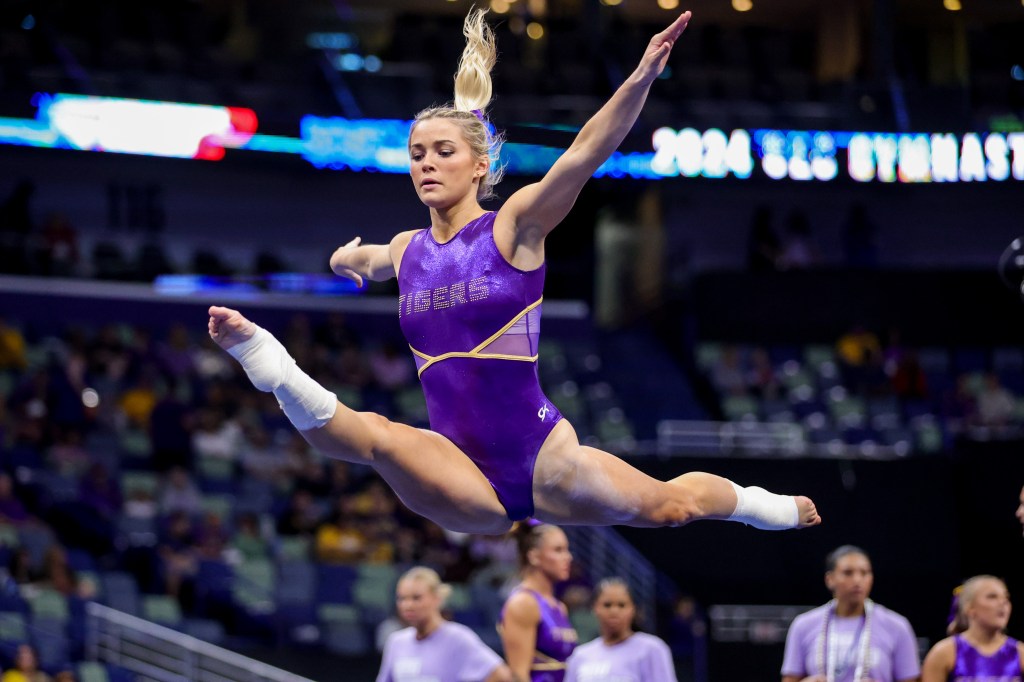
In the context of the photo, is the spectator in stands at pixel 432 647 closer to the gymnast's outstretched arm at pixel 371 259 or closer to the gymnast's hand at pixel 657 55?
the gymnast's outstretched arm at pixel 371 259

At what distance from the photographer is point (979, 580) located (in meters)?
6.88

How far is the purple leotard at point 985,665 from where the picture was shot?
6.76 meters

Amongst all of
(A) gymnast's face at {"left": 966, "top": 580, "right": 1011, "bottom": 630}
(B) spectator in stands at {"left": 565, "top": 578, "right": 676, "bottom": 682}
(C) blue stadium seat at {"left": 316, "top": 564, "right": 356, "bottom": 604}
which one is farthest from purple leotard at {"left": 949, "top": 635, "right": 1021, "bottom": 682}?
(C) blue stadium seat at {"left": 316, "top": 564, "right": 356, "bottom": 604}

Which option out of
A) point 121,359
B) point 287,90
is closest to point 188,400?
point 121,359

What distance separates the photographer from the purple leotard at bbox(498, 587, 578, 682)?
7184mm

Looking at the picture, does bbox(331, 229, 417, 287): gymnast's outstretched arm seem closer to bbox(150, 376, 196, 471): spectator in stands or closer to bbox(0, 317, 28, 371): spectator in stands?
bbox(150, 376, 196, 471): spectator in stands

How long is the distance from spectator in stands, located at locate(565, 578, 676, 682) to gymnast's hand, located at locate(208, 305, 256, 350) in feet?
11.6

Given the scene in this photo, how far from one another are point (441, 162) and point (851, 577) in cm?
350

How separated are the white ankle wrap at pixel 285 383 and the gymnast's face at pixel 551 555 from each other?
2.97 metres

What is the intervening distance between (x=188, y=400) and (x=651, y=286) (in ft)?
29.4

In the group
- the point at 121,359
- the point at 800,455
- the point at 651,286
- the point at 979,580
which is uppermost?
the point at 651,286

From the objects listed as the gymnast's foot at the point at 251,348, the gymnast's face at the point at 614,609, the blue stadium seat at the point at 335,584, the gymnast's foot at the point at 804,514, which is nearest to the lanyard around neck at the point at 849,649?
the gymnast's face at the point at 614,609

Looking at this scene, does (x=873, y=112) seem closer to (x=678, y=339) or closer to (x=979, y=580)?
(x=678, y=339)

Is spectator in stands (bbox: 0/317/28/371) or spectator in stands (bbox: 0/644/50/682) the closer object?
spectator in stands (bbox: 0/644/50/682)
